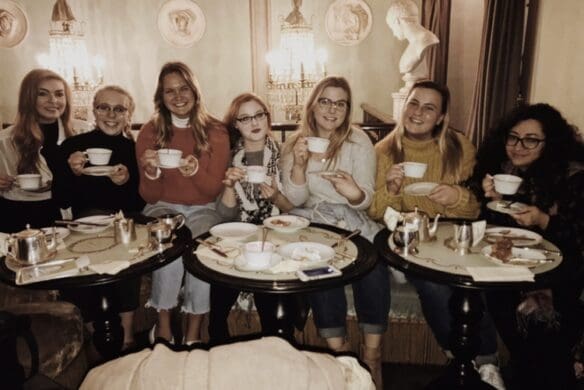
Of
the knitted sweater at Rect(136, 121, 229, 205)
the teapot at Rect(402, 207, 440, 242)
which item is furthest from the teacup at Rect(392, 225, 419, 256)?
the knitted sweater at Rect(136, 121, 229, 205)

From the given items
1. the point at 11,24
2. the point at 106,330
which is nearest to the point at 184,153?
the point at 106,330

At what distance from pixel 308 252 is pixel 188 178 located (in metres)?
1.20

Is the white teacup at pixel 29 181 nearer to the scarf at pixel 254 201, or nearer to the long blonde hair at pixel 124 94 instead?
the long blonde hair at pixel 124 94

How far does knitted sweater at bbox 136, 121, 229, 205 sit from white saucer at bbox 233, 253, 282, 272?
1047mm

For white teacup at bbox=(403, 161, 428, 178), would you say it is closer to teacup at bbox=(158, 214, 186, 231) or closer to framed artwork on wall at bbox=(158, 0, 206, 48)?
teacup at bbox=(158, 214, 186, 231)

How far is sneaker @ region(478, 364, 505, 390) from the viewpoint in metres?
2.14

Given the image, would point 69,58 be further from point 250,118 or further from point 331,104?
point 331,104

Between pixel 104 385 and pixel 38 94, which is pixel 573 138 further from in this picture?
pixel 38 94

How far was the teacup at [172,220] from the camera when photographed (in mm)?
2077

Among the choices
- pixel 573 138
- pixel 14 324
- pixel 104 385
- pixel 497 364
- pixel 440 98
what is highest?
pixel 440 98

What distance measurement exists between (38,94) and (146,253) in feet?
5.75

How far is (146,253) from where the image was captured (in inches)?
75.5

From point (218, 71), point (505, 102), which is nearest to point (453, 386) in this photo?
point (505, 102)

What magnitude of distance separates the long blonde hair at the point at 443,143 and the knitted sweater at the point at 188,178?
100 centimetres
